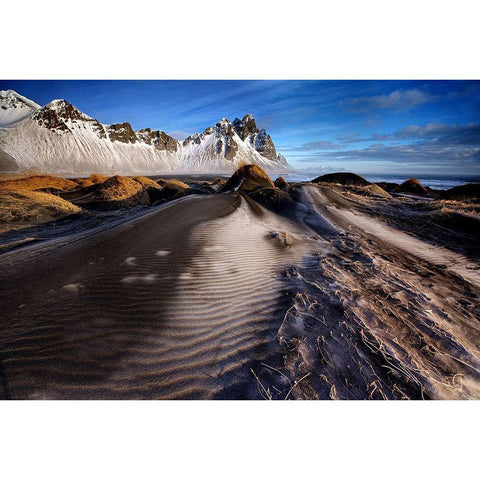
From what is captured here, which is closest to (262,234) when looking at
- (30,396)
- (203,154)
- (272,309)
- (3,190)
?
(272,309)

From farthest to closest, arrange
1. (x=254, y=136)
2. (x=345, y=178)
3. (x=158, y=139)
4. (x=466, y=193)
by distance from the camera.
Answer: (x=254, y=136) → (x=158, y=139) → (x=345, y=178) → (x=466, y=193)

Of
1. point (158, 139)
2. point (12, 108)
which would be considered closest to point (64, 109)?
point (12, 108)

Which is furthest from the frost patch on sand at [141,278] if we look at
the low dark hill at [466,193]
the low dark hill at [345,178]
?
the low dark hill at [345,178]

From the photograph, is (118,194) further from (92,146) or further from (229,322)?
(92,146)

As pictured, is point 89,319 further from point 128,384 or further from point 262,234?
point 262,234

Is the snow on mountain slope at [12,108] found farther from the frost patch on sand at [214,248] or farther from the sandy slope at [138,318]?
the frost patch on sand at [214,248]

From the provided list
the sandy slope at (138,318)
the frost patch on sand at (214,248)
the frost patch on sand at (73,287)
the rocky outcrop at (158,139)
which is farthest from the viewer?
the rocky outcrop at (158,139)

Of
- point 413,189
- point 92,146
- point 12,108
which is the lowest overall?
point 413,189
